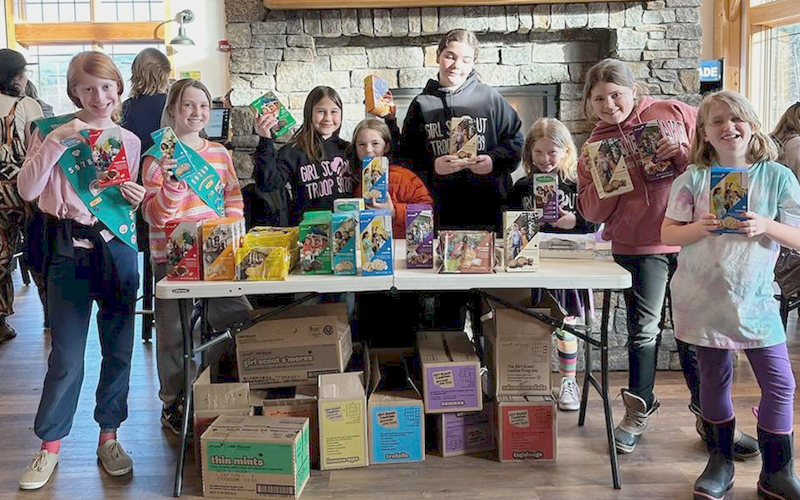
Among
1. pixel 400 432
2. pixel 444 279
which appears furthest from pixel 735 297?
pixel 400 432

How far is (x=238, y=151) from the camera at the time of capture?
468cm

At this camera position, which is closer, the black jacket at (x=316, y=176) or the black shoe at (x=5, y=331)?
the black jacket at (x=316, y=176)

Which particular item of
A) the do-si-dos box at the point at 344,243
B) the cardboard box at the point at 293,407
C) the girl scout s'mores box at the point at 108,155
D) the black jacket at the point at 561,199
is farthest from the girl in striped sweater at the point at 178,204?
the black jacket at the point at 561,199

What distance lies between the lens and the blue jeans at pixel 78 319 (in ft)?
7.79

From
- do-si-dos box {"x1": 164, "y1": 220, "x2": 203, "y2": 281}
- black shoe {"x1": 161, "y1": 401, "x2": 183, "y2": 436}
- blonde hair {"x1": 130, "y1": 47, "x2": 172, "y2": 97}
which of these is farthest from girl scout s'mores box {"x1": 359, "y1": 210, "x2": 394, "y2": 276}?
blonde hair {"x1": 130, "y1": 47, "x2": 172, "y2": 97}

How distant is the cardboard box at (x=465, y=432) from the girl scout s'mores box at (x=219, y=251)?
2.87 ft

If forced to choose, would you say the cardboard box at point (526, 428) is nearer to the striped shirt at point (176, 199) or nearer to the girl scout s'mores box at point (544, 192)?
the girl scout s'mores box at point (544, 192)

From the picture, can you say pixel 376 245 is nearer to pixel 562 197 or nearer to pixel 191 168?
pixel 191 168

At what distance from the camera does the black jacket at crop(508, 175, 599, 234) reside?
2951 millimetres

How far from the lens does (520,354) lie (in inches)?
101

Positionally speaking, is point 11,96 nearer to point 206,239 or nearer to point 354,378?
point 206,239

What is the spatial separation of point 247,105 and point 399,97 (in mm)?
977

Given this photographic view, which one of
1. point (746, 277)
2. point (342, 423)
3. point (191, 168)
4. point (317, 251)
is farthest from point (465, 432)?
point (191, 168)

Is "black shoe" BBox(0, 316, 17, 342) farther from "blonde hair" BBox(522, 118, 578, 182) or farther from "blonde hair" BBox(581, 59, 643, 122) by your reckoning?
"blonde hair" BBox(581, 59, 643, 122)
